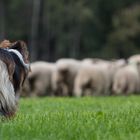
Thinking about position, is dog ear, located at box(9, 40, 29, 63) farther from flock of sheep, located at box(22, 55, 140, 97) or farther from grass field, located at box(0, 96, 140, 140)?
flock of sheep, located at box(22, 55, 140, 97)

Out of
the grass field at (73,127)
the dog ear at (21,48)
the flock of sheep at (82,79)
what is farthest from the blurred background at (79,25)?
the grass field at (73,127)

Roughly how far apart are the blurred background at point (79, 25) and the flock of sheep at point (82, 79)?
99.7ft

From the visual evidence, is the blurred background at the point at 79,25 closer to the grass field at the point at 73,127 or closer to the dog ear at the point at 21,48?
the dog ear at the point at 21,48

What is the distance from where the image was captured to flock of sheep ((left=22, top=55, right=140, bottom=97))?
33531 millimetres

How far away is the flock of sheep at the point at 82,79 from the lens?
3353 cm

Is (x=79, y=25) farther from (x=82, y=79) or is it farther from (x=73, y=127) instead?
(x=73, y=127)

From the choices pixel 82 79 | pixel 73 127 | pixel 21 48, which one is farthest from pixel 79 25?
pixel 73 127

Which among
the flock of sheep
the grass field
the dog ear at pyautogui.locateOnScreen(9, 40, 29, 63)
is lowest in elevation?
the flock of sheep

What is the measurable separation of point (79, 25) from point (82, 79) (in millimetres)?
39998

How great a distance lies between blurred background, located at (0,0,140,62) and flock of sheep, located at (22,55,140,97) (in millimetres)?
30382

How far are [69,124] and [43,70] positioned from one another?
25.0m

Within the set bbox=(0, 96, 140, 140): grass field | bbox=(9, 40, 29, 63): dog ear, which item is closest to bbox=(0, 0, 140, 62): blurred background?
bbox=(9, 40, 29, 63): dog ear

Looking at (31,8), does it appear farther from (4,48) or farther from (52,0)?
(4,48)

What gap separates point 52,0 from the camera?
7238cm
